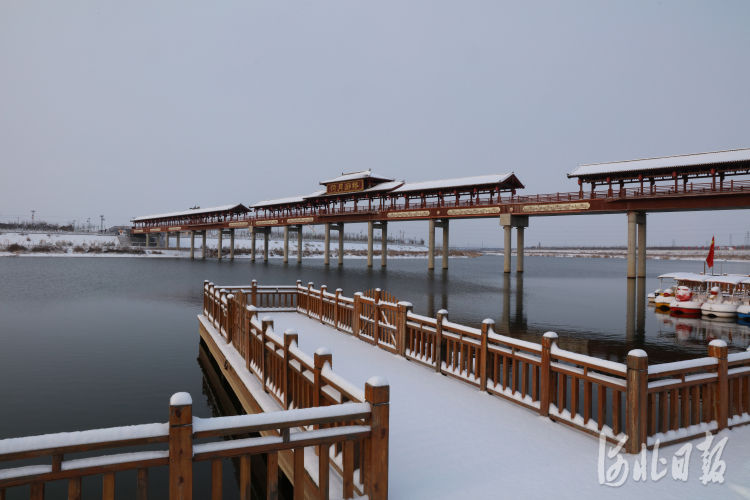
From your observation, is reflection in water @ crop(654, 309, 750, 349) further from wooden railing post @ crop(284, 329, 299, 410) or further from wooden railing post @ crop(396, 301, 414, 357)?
wooden railing post @ crop(284, 329, 299, 410)

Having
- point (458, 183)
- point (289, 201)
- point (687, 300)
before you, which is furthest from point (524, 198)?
point (289, 201)

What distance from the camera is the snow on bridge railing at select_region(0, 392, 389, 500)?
2879 mm

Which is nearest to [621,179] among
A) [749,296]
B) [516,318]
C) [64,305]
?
[749,296]

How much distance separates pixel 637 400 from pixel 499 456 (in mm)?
1662

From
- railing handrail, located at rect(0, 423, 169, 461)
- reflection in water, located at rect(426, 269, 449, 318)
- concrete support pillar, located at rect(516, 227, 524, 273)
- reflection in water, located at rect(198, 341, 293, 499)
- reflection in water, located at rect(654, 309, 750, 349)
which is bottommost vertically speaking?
reflection in water, located at rect(198, 341, 293, 499)

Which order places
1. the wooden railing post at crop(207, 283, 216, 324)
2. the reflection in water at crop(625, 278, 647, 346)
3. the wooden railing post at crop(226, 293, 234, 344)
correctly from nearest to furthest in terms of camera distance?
the wooden railing post at crop(226, 293, 234, 344)
the wooden railing post at crop(207, 283, 216, 324)
the reflection in water at crop(625, 278, 647, 346)

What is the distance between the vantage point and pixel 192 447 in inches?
129

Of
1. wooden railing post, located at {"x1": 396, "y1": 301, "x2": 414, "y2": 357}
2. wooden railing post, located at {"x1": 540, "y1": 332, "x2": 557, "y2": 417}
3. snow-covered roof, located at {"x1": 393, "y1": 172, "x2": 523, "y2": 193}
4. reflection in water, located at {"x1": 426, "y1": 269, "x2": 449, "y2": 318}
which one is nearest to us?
wooden railing post, located at {"x1": 540, "y1": 332, "x2": 557, "y2": 417}

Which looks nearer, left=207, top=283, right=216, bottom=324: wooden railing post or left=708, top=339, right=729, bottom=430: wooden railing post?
left=708, top=339, right=729, bottom=430: wooden railing post

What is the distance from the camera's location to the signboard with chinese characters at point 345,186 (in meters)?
53.6

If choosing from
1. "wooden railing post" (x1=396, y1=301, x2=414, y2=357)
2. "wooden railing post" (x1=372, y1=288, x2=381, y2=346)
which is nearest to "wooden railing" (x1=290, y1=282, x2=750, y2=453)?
"wooden railing post" (x1=396, y1=301, x2=414, y2=357)

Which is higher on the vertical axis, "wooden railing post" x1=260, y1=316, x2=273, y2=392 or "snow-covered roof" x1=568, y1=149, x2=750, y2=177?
"snow-covered roof" x1=568, y1=149, x2=750, y2=177

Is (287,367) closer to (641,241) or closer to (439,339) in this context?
(439,339)

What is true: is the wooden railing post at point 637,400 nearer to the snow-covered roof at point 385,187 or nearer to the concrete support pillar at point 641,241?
the concrete support pillar at point 641,241
